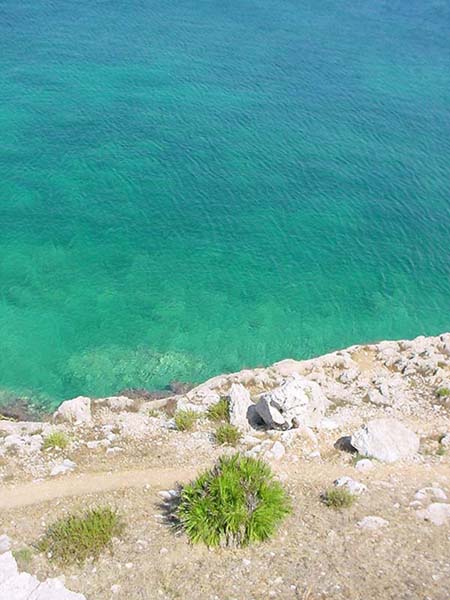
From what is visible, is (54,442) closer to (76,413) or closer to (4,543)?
(76,413)

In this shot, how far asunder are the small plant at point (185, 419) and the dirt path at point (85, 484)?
2.49 metres

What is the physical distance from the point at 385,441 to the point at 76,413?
1298 cm

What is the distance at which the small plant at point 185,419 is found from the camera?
81.8 feet

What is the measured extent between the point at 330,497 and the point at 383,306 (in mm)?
23563

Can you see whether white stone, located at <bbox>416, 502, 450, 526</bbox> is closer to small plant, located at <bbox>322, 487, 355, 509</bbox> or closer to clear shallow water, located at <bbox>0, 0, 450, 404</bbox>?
small plant, located at <bbox>322, 487, 355, 509</bbox>

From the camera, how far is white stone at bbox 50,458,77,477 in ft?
73.1

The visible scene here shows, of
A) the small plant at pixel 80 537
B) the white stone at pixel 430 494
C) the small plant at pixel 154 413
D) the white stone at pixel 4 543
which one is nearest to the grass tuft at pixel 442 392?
the white stone at pixel 430 494

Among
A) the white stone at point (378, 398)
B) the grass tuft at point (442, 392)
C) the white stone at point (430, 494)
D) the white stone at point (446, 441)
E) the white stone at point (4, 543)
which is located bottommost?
the white stone at point (4, 543)

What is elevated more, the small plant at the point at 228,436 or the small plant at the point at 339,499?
the small plant at the point at 339,499

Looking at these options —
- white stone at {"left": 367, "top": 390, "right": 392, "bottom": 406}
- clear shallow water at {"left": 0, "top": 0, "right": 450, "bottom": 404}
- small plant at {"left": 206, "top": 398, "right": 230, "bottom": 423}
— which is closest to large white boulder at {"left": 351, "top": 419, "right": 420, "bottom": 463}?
white stone at {"left": 367, "top": 390, "right": 392, "bottom": 406}

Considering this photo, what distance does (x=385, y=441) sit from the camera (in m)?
23.1

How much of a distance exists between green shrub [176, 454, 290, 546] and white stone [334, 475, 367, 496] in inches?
92.5

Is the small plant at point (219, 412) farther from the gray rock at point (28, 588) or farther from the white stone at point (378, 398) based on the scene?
the gray rock at point (28, 588)

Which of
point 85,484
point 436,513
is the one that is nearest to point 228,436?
point 85,484
